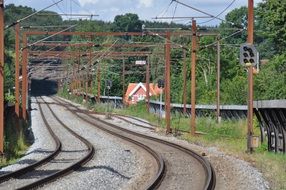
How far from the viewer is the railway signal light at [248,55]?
25344 mm

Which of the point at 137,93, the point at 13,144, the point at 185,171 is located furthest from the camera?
the point at 137,93

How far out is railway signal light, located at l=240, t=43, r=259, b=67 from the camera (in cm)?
2534

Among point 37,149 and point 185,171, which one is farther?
point 37,149

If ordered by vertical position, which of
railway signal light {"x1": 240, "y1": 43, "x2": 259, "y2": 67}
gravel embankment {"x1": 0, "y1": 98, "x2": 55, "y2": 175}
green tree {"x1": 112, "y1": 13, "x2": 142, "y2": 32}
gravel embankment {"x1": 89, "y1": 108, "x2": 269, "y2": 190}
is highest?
green tree {"x1": 112, "y1": 13, "x2": 142, "y2": 32}

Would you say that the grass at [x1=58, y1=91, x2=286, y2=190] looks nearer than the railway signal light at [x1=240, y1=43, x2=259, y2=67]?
Yes

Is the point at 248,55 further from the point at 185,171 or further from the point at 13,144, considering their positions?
the point at 13,144


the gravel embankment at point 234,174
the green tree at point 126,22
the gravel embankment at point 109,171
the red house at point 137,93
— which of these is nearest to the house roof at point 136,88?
the red house at point 137,93

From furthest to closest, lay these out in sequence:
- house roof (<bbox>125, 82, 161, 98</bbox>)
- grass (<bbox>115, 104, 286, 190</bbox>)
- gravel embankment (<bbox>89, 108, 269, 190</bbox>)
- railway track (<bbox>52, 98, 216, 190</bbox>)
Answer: house roof (<bbox>125, 82, 161, 98</bbox>) → grass (<bbox>115, 104, 286, 190</bbox>) → railway track (<bbox>52, 98, 216, 190</bbox>) → gravel embankment (<bbox>89, 108, 269, 190</bbox>)

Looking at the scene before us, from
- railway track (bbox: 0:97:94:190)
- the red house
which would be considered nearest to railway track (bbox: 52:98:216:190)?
railway track (bbox: 0:97:94:190)

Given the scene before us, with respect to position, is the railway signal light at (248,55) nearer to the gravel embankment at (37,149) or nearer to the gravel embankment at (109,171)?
the gravel embankment at (109,171)

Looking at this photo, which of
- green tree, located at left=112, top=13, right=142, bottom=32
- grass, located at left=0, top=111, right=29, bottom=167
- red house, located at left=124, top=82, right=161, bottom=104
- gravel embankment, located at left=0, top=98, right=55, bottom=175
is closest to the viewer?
gravel embankment, located at left=0, top=98, right=55, bottom=175

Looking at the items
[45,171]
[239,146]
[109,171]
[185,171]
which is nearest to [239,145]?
[239,146]

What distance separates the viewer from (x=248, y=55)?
25.4 m

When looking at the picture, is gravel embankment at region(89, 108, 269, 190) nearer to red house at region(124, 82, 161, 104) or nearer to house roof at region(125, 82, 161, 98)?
house roof at region(125, 82, 161, 98)
